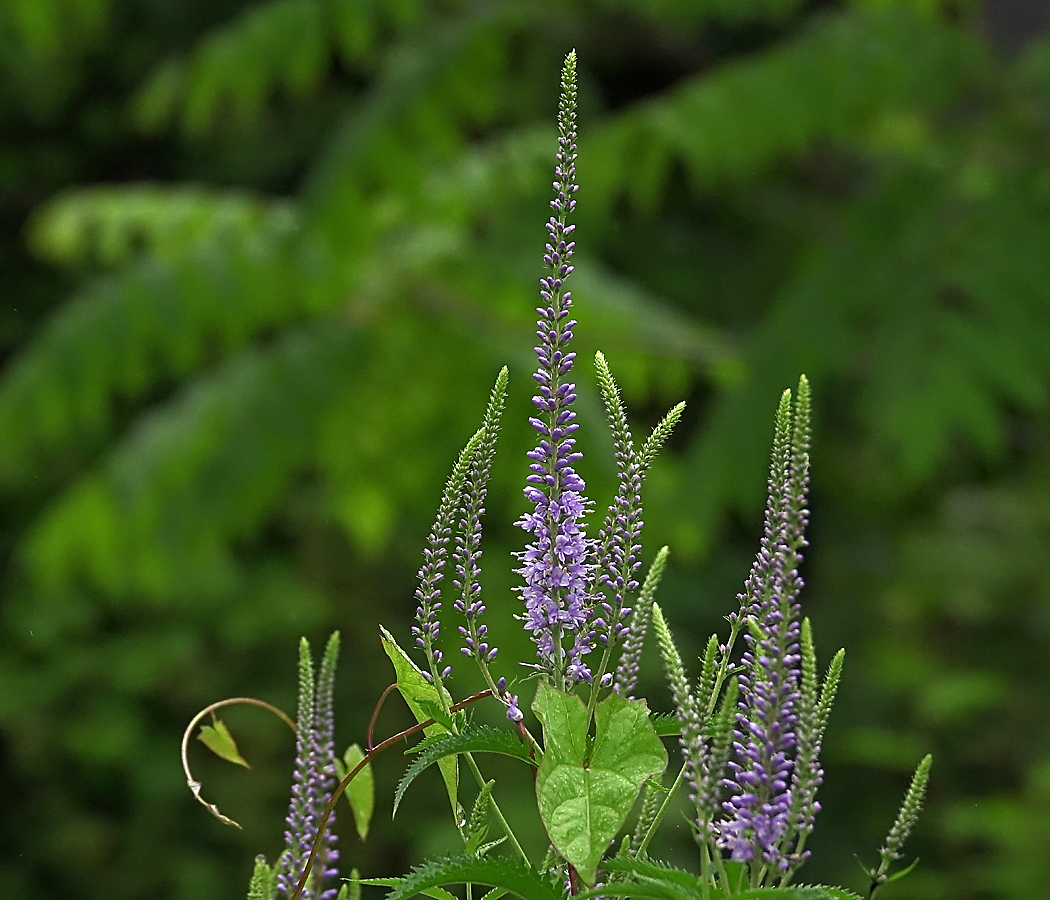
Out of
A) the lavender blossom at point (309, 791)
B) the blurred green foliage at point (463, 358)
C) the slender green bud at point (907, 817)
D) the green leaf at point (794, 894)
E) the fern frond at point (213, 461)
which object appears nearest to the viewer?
the green leaf at point (794, 894)

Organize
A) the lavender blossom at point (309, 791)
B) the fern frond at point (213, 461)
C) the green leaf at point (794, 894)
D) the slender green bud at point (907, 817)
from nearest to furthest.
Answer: the green leaf at point (794, 894), the slender green bud at point (907, 817), the lavender blossom at point (309, 791), the fern frond at point (213, 461)

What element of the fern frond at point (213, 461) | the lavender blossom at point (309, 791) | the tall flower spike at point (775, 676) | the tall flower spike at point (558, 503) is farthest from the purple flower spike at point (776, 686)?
the fern frond at point (213, 461)

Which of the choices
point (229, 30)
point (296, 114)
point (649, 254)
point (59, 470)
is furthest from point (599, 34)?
point (59, 470)

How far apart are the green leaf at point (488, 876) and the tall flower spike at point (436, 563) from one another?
14 centimetres

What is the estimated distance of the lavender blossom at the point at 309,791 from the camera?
0.93 meters

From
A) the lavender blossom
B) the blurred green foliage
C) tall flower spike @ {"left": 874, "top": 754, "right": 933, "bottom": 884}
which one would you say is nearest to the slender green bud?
tall flower spike @ {"left": 874, "top": 754, "right": 933, "bottom": 884}

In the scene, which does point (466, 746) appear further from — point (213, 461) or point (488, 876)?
point (213, 461)

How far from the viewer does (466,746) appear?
0.76 meters

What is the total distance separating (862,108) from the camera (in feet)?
16.2

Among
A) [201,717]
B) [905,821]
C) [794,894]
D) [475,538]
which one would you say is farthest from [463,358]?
[794,894]

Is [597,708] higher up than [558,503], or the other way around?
[558,503]

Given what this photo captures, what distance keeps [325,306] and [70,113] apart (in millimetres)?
6034

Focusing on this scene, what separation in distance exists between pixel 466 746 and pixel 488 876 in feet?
0.23

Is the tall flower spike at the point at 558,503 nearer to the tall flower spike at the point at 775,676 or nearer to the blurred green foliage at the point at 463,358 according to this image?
the tall flower spike at the point at 775,676
